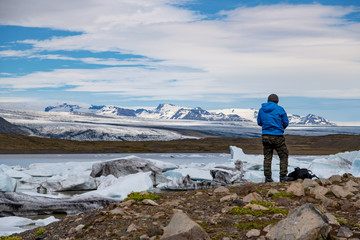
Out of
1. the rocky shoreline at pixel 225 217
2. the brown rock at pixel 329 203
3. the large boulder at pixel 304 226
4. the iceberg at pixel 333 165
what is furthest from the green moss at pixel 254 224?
the iceberg at pixel 333 165

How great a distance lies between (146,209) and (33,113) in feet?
322

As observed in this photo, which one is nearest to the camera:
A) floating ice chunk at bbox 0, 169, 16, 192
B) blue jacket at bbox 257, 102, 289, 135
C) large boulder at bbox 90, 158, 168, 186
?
blue jacket at bbox 257, 102, 289, 135

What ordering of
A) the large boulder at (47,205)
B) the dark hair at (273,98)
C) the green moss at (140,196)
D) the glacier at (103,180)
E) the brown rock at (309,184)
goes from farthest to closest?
the glacier at (103,180), the large boulder at (47,205), the dark hair at (273,98), the brown rock at (309,184), the green moss at (140,196)

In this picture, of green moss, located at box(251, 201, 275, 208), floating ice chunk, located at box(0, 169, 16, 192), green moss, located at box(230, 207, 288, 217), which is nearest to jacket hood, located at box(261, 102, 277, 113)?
green moss, located at box(251, 201, 275, 208)

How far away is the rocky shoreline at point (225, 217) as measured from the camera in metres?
3.73

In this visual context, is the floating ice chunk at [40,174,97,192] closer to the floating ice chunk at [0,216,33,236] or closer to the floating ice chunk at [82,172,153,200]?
the floating ice chunk at [82,172,153,200]

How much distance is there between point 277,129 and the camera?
8281 mm

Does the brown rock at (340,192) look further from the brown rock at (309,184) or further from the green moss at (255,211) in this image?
the green moss at (255,211)

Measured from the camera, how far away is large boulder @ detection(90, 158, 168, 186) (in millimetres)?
14578

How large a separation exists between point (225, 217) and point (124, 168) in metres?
10.3

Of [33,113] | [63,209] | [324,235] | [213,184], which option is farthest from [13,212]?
[33,113]

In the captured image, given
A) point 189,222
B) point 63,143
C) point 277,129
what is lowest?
point 63,143

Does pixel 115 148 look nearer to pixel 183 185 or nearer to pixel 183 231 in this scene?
pixel 183 185

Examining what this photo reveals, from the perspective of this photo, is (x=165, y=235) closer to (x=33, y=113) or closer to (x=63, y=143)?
(x=63, y=143)
